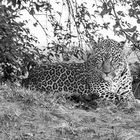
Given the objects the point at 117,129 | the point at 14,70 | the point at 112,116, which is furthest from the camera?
the point at 14,70

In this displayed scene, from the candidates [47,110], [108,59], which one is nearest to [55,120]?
[47,110]

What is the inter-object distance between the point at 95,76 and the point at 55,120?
2.56m

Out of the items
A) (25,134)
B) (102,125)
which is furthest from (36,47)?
(25,134)

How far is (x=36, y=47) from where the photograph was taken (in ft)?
27.5

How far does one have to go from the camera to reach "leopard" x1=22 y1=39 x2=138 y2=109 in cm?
812

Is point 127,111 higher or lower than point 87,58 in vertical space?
lower

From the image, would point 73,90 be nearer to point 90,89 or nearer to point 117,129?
point 90,89

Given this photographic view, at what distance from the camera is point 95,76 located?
26.9 feet

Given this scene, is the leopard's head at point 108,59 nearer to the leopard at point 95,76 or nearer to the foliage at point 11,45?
the leopard at point 95,76

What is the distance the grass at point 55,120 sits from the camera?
17.1 ft

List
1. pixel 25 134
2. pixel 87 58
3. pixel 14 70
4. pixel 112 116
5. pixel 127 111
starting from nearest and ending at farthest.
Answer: pixel 25 134, pixel 112 116, pixel 127 111, pixel 14 70, pixel 87 58

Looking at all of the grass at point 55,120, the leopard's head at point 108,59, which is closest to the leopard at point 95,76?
the leopard's head at point 108,59

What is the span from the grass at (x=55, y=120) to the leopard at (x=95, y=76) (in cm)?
115

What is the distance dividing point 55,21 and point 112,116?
9.79 feet
